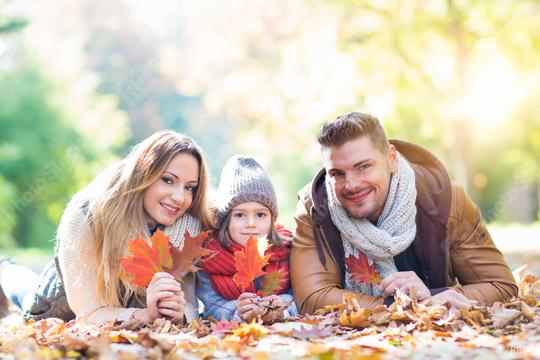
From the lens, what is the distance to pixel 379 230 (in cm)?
380

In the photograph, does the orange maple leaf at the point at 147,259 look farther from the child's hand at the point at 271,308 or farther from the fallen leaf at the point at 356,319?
the fallen leaf at the point at 356,319

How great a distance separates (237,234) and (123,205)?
0.71 m

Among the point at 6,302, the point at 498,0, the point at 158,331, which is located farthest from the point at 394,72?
the point at 158,331

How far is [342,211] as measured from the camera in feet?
12.8

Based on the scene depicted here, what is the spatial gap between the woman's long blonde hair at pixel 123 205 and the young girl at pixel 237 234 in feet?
0.91

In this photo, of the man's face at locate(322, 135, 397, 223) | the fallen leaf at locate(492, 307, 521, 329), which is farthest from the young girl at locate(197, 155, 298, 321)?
the fallen leaf at locate(492, 307, 521, 329)

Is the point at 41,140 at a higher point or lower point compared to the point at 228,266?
higher

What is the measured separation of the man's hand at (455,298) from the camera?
342 centimetres

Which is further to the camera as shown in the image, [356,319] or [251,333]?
[356,319]

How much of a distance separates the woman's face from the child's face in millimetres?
328

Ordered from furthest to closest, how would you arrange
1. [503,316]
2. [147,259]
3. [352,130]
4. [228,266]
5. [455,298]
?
[228,266], [352,130], [455,298], [147,259], [503,316]

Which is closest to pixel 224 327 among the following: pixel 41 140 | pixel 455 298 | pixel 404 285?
pixel 404 285

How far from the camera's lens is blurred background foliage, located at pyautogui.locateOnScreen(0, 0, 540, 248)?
13.8m

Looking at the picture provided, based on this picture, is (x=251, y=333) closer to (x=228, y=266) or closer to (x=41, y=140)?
(x=228, y=266)
